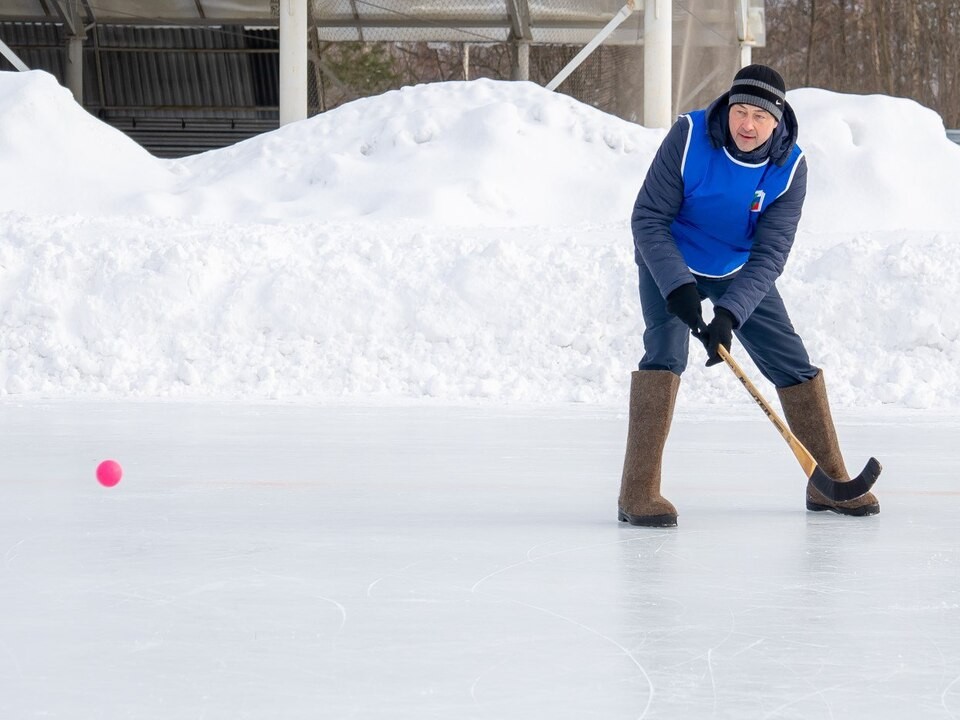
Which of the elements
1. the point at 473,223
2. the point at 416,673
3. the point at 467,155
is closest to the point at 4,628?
the point at 416,673

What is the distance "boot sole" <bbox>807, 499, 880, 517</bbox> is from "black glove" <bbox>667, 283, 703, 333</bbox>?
0.82 metres

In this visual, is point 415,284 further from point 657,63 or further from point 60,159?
point 657,63

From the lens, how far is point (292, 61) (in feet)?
48.2

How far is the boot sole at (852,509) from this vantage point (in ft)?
12.6

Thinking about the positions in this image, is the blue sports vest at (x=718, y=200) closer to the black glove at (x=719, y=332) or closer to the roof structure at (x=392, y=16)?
the black glove at (x=719, y=332)

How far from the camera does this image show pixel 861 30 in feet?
110

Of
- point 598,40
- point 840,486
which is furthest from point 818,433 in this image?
point 598,40

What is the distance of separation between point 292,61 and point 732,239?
11.7 metres

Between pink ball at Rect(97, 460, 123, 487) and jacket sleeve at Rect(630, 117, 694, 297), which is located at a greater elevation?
jacket sleeve at Rect(630, 117, 694, 297)

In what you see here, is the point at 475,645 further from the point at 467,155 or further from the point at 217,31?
the point at 217,31

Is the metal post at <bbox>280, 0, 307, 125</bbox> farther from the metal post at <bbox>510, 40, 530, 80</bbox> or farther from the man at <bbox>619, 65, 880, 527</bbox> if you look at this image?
the man at <bbox>619, 65, 880, 527</bbox>

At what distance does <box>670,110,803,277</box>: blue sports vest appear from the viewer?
3.50 m

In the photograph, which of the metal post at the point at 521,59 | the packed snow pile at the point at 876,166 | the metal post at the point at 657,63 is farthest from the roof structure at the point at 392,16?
the packed snow pile at the point at 876,166

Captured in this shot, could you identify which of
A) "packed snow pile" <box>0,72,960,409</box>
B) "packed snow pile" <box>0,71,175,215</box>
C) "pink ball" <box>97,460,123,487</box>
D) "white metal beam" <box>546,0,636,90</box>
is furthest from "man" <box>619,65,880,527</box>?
"white metal beam" <box>546,0,636,90</box>
